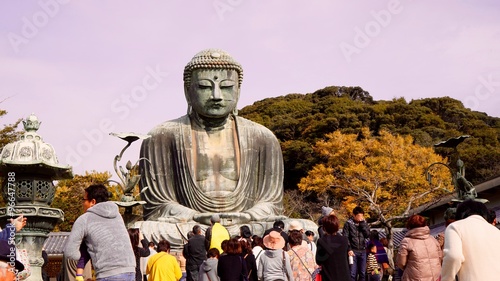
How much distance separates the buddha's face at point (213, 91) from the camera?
1645 cm

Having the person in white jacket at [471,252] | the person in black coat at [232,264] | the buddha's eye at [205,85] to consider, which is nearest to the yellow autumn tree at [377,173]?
the buddha's eye at [205,85]

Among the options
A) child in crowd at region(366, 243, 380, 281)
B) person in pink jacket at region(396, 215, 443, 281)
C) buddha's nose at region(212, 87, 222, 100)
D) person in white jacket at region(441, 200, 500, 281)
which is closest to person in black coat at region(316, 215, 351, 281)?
person in pink jacket at region(396, 215, 443, 281)

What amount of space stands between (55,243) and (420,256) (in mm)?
25605

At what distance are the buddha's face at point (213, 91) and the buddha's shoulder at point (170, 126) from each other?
58 cm

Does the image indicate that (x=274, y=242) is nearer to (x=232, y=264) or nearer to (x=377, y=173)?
(x=232, y=264)

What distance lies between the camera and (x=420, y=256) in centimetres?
820

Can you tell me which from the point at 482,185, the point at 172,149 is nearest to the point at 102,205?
the point at 172,149

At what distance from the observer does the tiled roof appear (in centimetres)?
3071

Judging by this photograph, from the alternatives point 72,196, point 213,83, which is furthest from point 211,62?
point 72,196

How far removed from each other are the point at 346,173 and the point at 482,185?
33.8 ft

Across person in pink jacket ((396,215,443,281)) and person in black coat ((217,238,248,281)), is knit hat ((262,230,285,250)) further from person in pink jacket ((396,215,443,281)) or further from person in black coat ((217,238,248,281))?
person in pink jacket ((396,215,443,281))

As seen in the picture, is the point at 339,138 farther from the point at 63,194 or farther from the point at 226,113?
the point at 226,113

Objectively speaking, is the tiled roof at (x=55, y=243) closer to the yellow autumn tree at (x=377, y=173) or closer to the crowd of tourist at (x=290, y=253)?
the yellow autumn tree at (x=377, y=173)

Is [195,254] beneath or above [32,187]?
beneath
